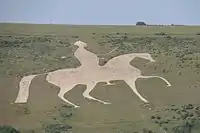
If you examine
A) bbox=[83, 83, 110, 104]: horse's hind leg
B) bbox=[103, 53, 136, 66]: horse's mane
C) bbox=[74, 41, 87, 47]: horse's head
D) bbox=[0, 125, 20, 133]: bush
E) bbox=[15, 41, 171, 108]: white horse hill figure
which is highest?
bbox=[74, 41, 87, 47]: horse's head

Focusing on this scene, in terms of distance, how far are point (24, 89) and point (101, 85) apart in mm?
3981

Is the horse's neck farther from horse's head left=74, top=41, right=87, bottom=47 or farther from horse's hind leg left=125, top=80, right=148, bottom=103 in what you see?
horse's hind leg left=125, top=80, right=148, bottom=103

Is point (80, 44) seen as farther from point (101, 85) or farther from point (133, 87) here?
point (133, 87)

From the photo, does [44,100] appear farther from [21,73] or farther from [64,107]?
[21,73]

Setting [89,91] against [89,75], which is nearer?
[89,91]

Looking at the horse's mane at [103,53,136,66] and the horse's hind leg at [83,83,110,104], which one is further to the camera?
the horse's mane at [103,53,136,66]

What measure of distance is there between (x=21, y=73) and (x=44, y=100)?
12.6 ft

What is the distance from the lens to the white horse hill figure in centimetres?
2306

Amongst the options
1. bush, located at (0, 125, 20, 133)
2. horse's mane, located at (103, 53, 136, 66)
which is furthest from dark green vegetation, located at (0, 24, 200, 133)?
bush, located at (0, 125, 20, 133)

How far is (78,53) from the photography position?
93.7 feet

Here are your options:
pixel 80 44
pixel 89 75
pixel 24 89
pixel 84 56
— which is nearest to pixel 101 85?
pixel 89 75

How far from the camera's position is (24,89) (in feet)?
76.0

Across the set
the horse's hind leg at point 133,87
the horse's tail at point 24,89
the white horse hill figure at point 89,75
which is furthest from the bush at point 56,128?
the horse's hind leg at point 133,87

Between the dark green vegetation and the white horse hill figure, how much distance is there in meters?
0.33
